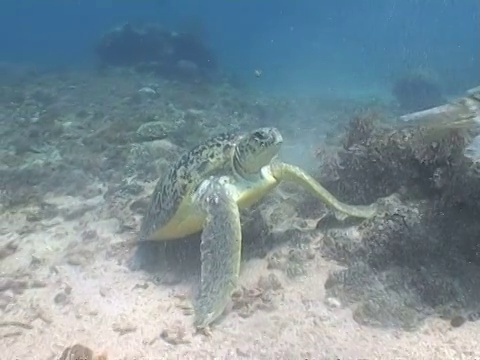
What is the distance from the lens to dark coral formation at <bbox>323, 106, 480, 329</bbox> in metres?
3.09

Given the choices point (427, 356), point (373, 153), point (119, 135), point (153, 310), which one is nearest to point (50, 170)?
point (119, 135)

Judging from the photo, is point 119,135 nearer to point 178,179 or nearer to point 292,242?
point 178,179

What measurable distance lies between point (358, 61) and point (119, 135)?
40.4 metres

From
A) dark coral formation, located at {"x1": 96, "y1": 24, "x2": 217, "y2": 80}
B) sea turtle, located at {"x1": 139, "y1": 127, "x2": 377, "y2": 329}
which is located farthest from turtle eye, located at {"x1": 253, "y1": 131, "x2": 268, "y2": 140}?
dark coral formation, located at {"x1": 96, "y1": 24, "x2": 217, "y2": 80}

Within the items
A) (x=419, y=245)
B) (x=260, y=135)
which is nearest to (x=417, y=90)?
(x=260, y=135)

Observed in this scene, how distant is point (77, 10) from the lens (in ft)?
382

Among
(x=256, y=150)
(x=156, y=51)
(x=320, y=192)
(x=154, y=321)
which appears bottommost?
(x=156, y=51)

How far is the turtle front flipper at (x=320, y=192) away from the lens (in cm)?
401

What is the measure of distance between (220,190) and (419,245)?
174 centimetres

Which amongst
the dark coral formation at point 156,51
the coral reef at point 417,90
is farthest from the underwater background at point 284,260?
the dark coral formation at point 156,51

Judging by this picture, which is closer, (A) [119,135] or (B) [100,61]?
(A) [119,135]

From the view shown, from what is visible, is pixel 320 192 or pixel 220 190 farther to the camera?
pixel 320 192

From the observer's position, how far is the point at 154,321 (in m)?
3.49

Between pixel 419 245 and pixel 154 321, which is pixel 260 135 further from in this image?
pixel 154 321
